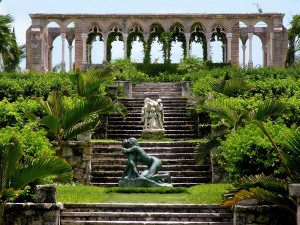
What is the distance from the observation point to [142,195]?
14.4 m

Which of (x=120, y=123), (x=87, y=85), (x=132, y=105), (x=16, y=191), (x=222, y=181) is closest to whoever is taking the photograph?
(x=16, y=191)

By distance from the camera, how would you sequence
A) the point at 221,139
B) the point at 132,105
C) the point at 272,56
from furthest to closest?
the point at 272,56, the point at 132,105, the point at 221,139

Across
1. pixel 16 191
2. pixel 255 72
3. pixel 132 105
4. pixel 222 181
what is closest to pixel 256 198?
pixel 16 191

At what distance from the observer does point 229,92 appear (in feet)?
68.7

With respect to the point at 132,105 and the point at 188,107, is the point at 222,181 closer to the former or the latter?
the point at 188,107

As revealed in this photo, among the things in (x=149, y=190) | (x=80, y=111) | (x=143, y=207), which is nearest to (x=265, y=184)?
(x=143, y=207)

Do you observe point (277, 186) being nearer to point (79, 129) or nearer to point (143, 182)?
point (143, 182)

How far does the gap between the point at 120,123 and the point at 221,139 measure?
7.09 metres

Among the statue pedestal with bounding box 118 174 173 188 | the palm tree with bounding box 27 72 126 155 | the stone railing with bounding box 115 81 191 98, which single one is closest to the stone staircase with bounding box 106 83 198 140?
the stone railing with bounding box 115 81 191 98

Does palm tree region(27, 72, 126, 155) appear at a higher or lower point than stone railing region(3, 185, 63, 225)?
higher

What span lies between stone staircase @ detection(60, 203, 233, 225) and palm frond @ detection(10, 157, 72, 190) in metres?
1.09

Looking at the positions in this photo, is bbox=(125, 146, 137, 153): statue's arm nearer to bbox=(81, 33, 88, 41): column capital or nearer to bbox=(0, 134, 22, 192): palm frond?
bbox=(0, 134, 22, 192): palm frond

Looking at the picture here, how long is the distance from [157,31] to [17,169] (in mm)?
32624

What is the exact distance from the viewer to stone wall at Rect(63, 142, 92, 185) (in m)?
17.5
